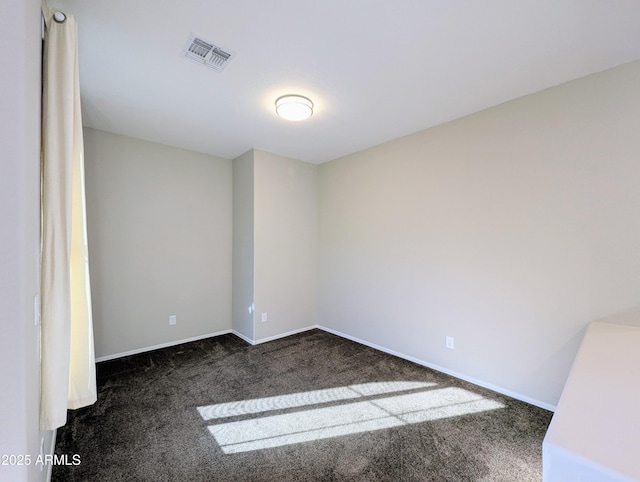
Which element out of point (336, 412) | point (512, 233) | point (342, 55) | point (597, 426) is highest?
point (342, 55)

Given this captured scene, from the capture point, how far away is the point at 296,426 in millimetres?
2055

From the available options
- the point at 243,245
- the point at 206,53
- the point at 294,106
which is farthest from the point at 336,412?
the point at 206,53

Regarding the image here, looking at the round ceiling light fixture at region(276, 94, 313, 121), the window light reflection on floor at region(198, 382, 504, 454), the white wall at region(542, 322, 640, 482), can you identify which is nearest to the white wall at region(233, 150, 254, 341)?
the round ceiling light fixture at region(276, 94, 313, 121)

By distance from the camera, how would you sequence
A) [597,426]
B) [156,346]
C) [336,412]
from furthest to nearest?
1. [156,346]
2. [336,412]
3. [597,426]

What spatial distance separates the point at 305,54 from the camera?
1.91 meters

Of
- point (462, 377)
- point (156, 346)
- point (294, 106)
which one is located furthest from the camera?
point (156, 346)

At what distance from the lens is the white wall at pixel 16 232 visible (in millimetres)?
775

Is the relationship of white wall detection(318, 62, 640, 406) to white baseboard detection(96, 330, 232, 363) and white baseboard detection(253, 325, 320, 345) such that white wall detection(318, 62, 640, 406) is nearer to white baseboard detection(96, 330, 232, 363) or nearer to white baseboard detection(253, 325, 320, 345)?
white baseboard detection(253, 325, 320, 345)

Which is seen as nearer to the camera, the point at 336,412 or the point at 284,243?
the point at 336,412

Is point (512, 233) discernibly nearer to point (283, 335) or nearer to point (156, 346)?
point (283, 335)

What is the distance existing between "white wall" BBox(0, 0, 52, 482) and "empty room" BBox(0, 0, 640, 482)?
0.04 feet

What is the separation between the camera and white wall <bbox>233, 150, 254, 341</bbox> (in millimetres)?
3771

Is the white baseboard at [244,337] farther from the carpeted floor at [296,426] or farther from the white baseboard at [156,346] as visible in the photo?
the carpeted floor at [296,426]

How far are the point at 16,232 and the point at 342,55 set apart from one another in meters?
2.00
